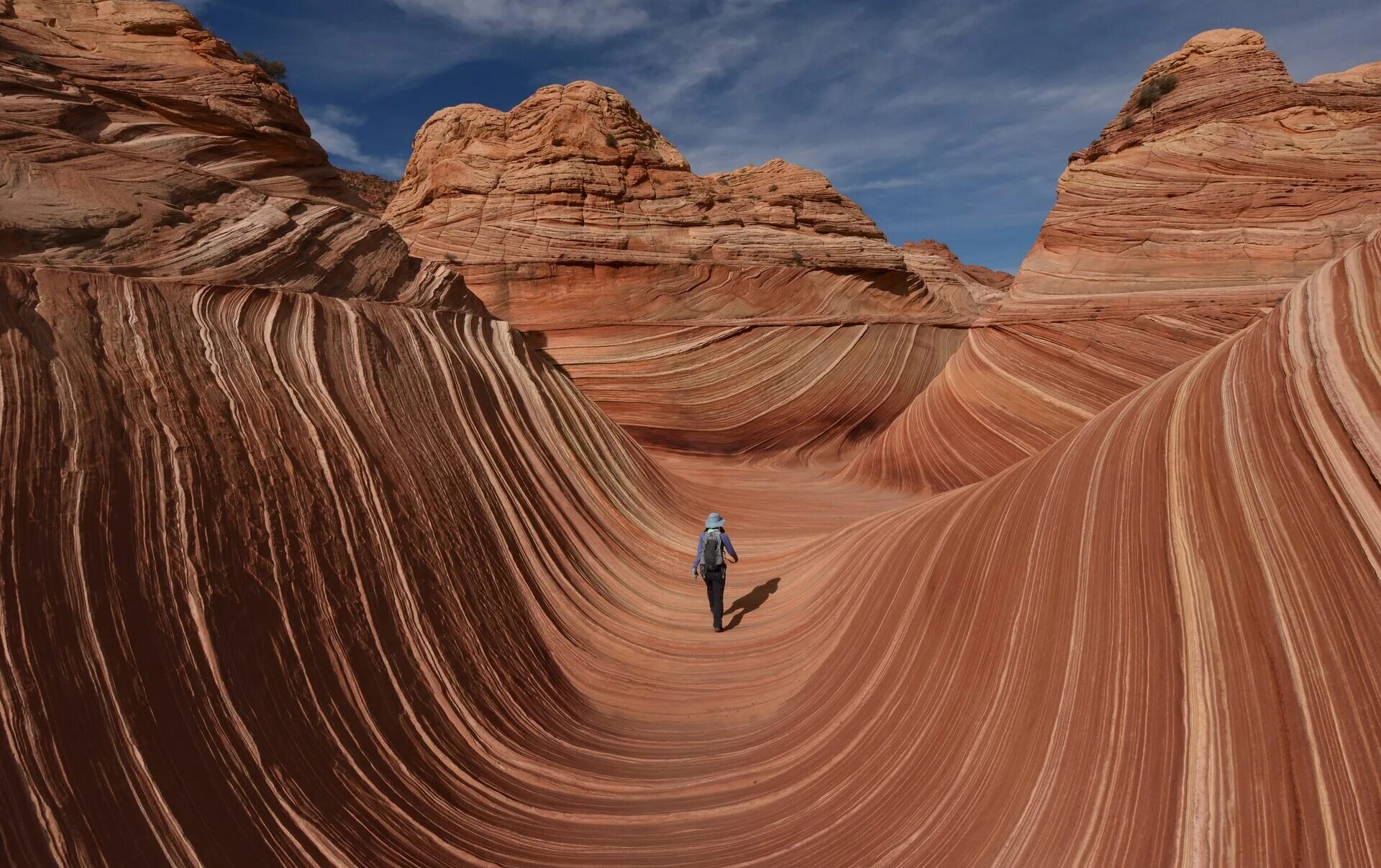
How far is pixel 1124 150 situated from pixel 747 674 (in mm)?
9322

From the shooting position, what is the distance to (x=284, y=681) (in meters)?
2.76

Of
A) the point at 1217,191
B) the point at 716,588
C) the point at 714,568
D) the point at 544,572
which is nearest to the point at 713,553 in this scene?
the point at 714,568

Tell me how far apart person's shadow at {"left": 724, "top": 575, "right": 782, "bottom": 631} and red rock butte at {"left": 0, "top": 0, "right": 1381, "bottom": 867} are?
4cm

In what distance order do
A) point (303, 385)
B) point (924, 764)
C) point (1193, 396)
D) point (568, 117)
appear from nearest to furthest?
point (924, 764) → point (1193, 396) → point (303, 385) → point (568, 117)

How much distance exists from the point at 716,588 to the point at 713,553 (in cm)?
25

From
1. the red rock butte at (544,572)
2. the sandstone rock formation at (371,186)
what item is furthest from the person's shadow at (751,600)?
the sandstone rock formation at (371,186)

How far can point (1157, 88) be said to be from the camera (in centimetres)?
949

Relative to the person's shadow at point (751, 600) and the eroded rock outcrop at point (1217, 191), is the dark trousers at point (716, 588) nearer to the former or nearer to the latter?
the person's shadow at point (751, 600)

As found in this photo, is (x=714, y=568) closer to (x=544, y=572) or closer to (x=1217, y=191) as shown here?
(x=544, y=572)

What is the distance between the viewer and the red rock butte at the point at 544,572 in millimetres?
2064

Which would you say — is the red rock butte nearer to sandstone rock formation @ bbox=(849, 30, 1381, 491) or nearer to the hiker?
sandstone rock formation @ bbox=(849, 30, 1381, 491)

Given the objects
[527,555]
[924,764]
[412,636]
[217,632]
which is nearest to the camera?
[217,632]

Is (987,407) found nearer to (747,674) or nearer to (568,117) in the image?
(747,674)

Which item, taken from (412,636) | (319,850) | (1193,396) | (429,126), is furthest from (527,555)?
(429,126)
